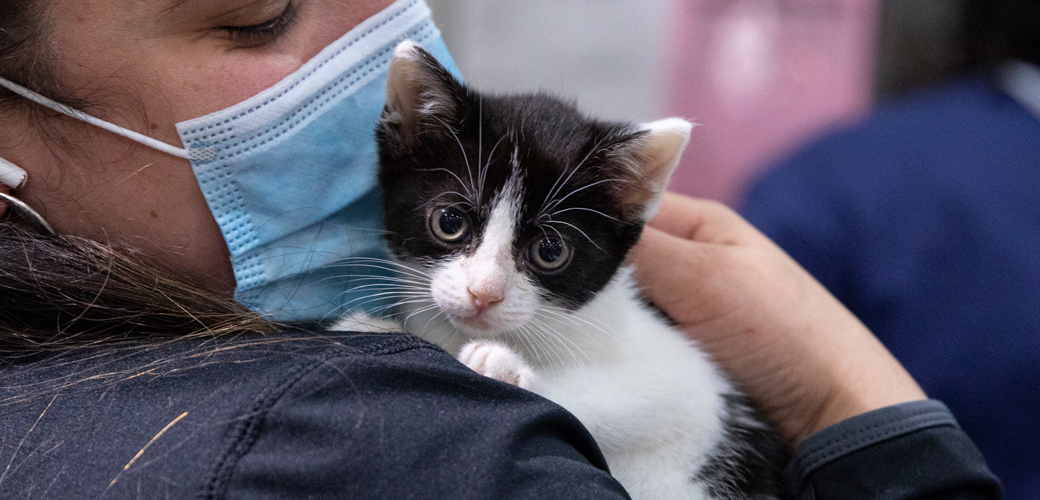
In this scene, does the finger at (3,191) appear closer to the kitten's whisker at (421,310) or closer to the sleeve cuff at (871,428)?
the kitten's whisker at (421,310)

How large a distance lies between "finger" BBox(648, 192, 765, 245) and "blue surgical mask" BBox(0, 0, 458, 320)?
0.77m

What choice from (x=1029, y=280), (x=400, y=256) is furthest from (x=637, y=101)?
(x=400, y=256)

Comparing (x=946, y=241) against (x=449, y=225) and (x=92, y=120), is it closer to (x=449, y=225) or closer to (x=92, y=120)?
(x=449, y=225)

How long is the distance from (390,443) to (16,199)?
692mm

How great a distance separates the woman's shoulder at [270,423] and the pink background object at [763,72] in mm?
2658

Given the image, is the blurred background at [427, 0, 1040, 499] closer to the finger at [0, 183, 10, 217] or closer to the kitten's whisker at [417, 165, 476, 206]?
the kitten's whisker at [417, 165, 476, 206]

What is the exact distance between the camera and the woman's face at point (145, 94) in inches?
39.9

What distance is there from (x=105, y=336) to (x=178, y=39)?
1.47 ft

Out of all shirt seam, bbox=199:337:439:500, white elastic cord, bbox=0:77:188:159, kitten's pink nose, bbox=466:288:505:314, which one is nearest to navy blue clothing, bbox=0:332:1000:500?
shirt seam, bbox=199:337:439:500

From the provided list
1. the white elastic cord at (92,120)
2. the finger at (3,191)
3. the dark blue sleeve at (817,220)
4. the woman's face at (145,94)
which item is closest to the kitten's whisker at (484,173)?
the woman's face at (145,94)

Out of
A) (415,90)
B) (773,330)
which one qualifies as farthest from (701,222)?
(415,90)

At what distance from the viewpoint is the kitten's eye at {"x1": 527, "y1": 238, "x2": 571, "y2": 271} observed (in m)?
1.26

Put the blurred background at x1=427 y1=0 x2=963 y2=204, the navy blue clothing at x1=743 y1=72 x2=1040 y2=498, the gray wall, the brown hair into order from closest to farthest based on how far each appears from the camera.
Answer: the brown hair, the navy blue clothing at x1=743 y1=72 x2=1040 y2=498, the blurred background at x1=427 y1=0 x2=963 y2=204, the gray wall

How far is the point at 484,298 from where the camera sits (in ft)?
3.86
